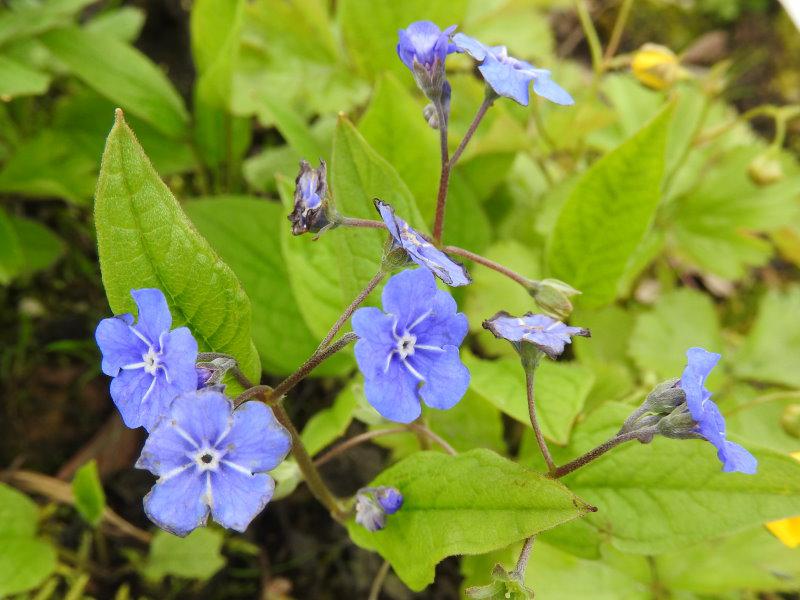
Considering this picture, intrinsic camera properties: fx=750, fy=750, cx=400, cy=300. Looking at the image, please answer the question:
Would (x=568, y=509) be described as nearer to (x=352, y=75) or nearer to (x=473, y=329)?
(x=473, y=329)

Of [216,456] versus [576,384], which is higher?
[216,456]

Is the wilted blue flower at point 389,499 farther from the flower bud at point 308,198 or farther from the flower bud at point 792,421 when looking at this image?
the flower bud at point 792,421

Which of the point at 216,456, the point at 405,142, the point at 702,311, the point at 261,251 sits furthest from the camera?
the point at 702,311

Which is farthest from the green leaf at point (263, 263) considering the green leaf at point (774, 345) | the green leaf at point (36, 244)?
the green leaf at point (774, 345)

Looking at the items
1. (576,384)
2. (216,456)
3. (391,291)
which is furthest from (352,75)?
(216,456)

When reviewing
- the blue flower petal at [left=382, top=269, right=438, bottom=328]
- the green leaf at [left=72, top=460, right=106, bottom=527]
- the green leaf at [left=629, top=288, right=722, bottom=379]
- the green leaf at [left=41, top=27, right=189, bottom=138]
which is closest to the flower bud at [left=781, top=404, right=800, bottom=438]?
the green leaf at [left=629, top=288, right=722, bottom=379]

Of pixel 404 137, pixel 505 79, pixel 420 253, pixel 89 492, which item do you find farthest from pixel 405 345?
pixel 89 492

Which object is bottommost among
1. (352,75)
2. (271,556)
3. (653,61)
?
(271,556)
